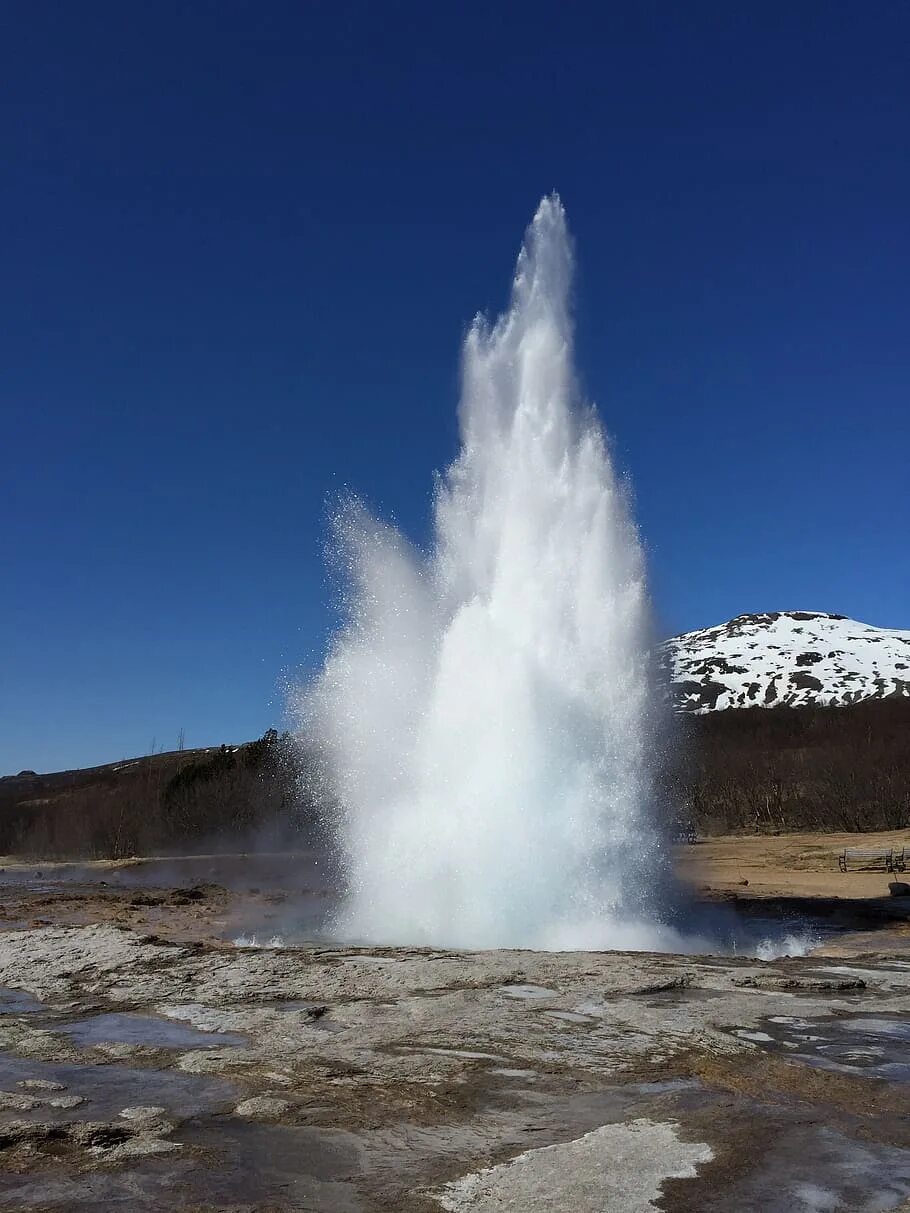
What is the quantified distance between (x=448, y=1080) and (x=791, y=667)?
524 feet

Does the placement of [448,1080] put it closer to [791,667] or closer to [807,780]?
[807,780]

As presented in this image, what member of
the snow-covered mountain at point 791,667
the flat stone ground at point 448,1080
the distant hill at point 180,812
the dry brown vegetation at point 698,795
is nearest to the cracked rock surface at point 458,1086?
the flat stone ground at point 448,1080

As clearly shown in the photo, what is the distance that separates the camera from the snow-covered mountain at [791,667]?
133125 mm

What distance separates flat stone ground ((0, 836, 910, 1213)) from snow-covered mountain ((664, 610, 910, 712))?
106752 millimetres

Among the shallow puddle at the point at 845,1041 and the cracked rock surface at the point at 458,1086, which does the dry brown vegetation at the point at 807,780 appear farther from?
the shallow puddle at the point at 845,1041

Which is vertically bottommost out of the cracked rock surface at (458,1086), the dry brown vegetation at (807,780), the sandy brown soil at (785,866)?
the sandy brown soil at (785,866)

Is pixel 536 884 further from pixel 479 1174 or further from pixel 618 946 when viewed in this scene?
pixel 479 1174

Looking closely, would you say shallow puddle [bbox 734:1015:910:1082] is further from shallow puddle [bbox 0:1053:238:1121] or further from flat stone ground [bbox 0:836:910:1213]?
shallow puddle [bbox 0:1053:238:1121]

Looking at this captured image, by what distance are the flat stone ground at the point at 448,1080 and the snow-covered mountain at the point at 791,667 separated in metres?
107

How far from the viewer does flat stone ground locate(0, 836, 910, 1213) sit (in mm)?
5074

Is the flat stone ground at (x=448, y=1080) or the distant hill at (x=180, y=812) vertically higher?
the distant hill at (x=180, y=812)

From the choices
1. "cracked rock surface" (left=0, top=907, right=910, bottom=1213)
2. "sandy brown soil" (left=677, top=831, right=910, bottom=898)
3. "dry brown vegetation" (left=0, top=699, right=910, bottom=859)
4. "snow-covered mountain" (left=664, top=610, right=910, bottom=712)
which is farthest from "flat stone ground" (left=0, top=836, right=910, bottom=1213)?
"snow-covered mountain" (left=664, top=610, right=910, bottom=712)

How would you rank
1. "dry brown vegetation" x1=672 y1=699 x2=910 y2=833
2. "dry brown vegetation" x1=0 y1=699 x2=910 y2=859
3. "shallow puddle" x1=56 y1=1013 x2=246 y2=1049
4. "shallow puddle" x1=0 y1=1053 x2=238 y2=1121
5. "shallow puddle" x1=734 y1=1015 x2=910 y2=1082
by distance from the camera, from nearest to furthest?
"shallow puddle" x1=0 y1=1053 x2=238 y2=1121, "shallow puddle" x1=734 y1=1015 x2=910 y2=1082, "shallow puddle" x1=56 y1=1013 x2=246 y2=1049, "dry brown vegetation" x1=672 y1=699 x2=910 y2=833, "dry brown vegetation" x1=0 y1=699 x2=910 y2=859

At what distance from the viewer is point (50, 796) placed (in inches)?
4195
